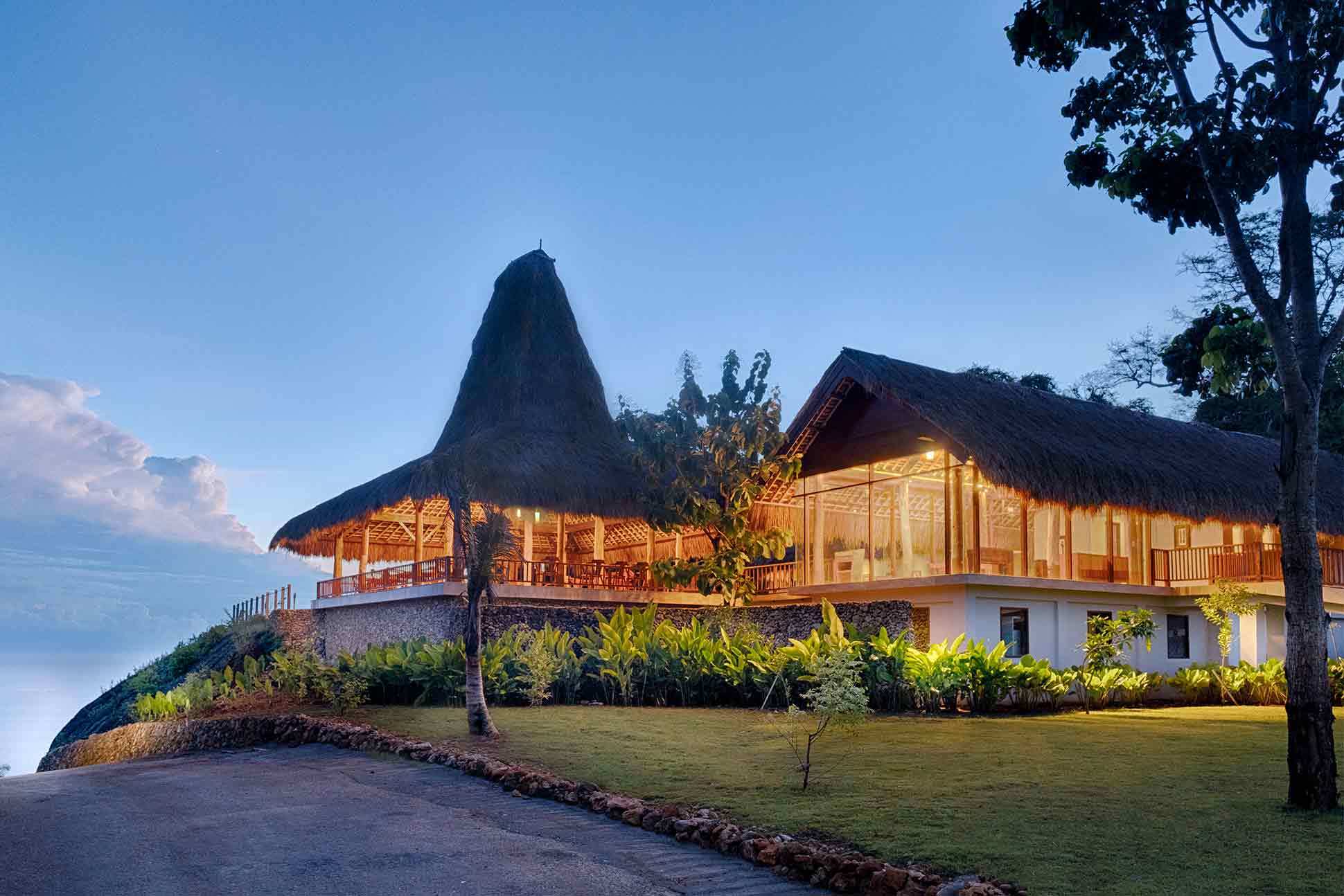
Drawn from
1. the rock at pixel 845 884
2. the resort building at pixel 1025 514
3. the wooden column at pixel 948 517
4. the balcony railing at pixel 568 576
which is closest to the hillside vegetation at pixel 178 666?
the balcony railing at pixel 568 576

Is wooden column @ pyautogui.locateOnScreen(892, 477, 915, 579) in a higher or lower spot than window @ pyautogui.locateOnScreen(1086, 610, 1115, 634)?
higher

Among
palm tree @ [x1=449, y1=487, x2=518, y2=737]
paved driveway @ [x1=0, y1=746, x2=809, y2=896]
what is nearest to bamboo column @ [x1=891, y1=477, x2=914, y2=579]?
palm tree @ [x1=449, y1=487, x2=518, y2=737]

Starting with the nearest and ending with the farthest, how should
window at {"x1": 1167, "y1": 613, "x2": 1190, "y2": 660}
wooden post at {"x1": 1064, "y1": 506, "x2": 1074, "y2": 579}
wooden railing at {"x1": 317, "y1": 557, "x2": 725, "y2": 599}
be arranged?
1. wooden post at {"x1": 1064, "y1": 506, "x2": 1074, "y2": 579}
2. wooden railing at {"x1": 317, "y1": 557, "x2": 725, "y2": 599}
3. window at {"x1": 1167, "y1": 613, "x2": 1190, "y2": 660}

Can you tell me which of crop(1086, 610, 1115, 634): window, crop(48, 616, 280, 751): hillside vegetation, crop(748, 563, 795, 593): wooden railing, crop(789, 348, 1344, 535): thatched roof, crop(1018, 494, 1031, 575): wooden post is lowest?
crop(48, 616, 280, 751): hillside vegetation

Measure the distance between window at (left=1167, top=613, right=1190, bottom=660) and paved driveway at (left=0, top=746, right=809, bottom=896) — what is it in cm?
1654

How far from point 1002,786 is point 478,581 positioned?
5.48m

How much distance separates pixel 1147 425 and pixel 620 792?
18.6m

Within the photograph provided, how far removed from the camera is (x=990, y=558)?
1884 cm

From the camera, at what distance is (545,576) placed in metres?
21.4

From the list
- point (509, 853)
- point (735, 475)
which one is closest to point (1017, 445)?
point (735, 475)

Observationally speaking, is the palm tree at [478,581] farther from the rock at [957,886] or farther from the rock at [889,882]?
the rock at [957,886]

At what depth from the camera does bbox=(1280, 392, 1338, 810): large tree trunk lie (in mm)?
7055

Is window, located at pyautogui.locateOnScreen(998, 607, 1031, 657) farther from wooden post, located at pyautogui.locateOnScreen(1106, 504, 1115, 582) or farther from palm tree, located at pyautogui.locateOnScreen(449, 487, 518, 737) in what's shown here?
palm tree, located at pyautogui.locateOnScreen(449, 487, 518, 737)

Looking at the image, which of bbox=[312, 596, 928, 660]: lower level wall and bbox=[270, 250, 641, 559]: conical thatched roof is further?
bbox=[270, 250, 641, 559]: conical thatched roof
